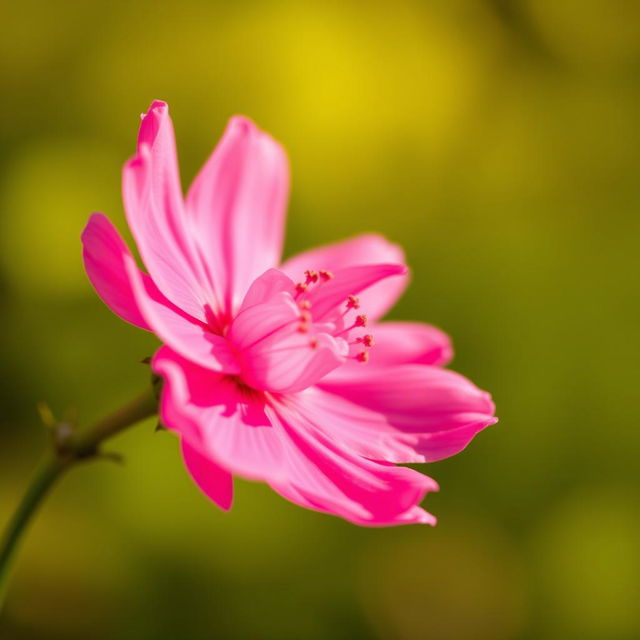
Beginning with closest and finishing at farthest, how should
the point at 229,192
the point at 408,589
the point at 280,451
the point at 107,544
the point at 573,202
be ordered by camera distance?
the point at 280,451
the point at 229,192
the point at 107,544
the point at 408,589
the point at 573,202

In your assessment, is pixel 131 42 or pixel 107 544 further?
pixel 131 42

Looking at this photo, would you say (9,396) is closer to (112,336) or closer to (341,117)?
(112,336)

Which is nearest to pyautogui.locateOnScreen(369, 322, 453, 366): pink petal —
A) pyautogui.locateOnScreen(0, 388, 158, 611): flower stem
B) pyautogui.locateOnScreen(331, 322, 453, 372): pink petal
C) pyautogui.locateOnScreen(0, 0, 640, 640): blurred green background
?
pyautogui.locateOnScreen(331, 322, 453, 372): pink petal

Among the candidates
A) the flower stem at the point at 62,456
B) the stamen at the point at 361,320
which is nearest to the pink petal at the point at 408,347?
the stamen at the point at 361,320

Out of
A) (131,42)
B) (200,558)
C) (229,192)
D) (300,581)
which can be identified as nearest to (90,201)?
(131,42)

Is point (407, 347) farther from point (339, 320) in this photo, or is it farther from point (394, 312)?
point (394, 312)

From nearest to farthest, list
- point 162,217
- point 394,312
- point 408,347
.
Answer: point 162,217 → point 408,347 → point 394,312

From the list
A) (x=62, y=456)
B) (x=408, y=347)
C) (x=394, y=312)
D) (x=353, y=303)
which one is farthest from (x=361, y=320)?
(x=394, y=312)
